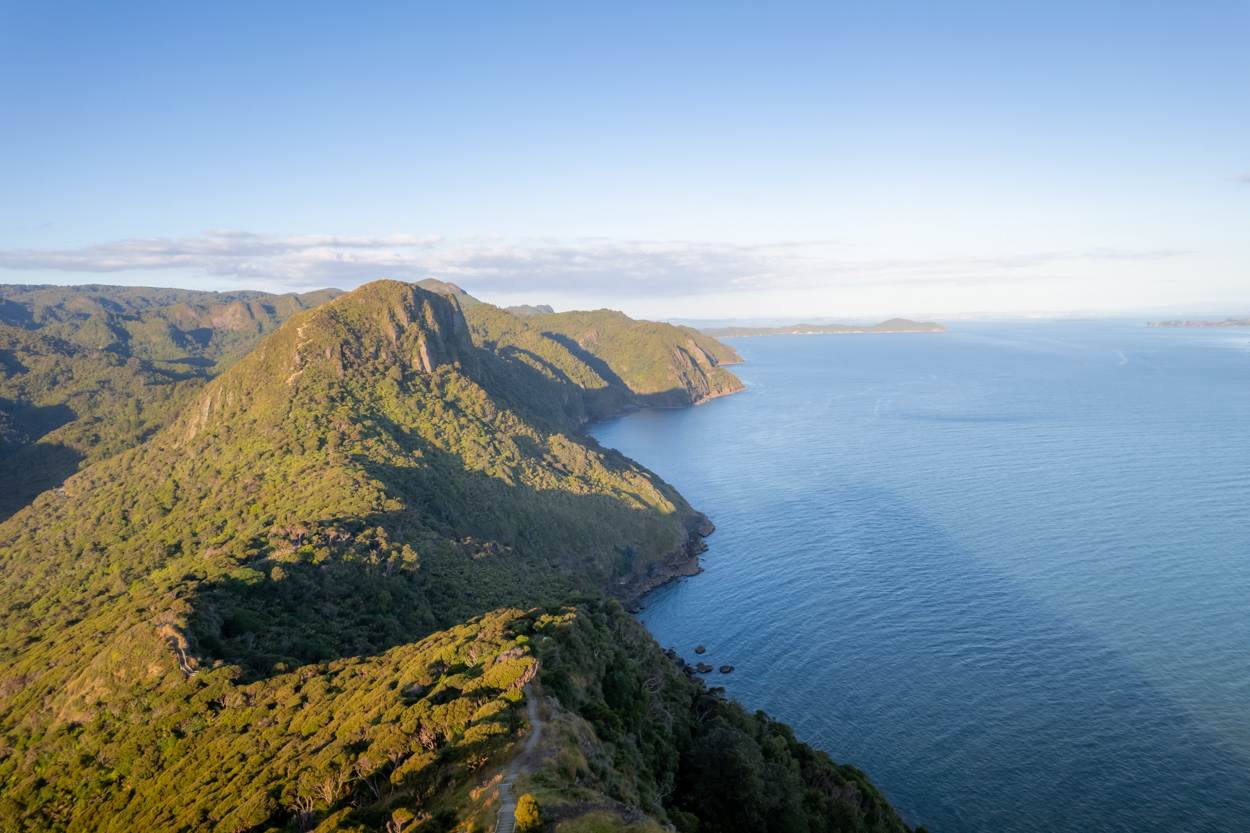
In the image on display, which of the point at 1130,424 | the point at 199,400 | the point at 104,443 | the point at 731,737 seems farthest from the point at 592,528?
the point at 1130,424

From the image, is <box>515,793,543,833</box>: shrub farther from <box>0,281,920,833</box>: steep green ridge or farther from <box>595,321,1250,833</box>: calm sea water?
<box>595,321,1250,833</box>: calm sea water

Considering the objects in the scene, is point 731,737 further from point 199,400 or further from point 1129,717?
point 199,400

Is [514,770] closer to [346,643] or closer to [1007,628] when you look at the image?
[346,643]

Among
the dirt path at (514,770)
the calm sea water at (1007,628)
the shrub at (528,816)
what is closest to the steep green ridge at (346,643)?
the dirt path at (514,770)

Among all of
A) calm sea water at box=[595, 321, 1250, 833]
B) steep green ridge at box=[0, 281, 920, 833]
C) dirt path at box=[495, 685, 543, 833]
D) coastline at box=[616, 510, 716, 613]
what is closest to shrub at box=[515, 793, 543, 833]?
dirt path at box=[495, 685, 543, 833]

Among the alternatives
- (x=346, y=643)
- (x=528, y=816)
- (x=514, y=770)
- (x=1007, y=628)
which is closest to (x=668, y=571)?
(x=1007, y=628)
